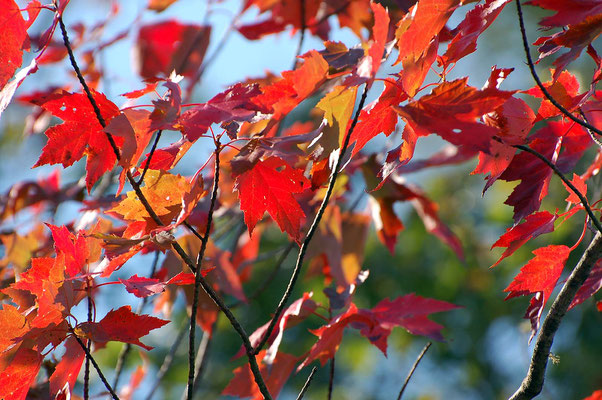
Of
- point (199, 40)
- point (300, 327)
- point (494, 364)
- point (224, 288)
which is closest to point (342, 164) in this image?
point (224, 288)

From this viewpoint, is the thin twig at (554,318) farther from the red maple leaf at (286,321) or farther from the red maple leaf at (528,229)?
the red maple leaf at (286,321)

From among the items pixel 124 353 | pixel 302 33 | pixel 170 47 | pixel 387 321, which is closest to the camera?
pixel 387 321

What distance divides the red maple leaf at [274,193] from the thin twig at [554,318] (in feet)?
0.96

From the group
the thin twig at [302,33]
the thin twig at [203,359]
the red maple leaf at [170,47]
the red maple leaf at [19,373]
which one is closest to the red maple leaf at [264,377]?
the thin twig at [203,359]

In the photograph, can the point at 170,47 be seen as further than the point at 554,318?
Yes

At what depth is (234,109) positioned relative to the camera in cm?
64

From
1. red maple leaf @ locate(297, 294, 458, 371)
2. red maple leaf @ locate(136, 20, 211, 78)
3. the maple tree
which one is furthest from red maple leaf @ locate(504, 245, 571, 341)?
red maple leaf @ locate(136, 20, 211, 78)

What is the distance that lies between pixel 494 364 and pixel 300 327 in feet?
4.30

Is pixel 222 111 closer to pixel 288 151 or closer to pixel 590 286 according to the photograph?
pixel 288 151

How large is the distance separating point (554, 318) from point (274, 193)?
0.34 meters

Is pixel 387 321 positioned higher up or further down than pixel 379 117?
further down

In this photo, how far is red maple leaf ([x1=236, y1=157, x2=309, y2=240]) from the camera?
0.69m

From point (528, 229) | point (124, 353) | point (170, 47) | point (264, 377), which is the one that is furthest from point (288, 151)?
point (170, 47)

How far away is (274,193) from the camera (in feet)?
2.29
